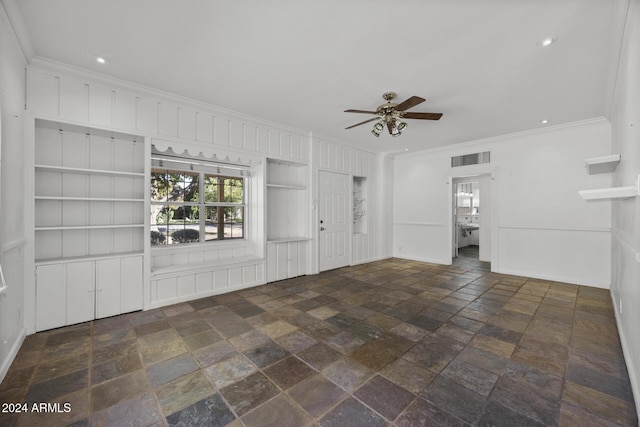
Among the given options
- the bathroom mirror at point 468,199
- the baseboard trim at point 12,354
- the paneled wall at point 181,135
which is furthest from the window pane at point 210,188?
the bathroom mirror at point 468,199

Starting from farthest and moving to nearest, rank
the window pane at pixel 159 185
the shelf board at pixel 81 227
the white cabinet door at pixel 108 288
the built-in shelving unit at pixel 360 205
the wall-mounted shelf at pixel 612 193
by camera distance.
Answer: the built-in shelving unit at pixel 360 205 < the window pane at pixel 159 185 < the white cabinet door at pixel 108 288 < the shelf board at pixel 81 227 < the wall-mounted shelf at pixel 612 193

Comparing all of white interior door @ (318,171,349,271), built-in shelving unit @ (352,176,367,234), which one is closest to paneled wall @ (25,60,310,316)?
white interior door @ (318,171,349,271)

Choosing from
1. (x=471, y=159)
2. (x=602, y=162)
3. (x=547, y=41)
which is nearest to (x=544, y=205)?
(x=471, y=159)

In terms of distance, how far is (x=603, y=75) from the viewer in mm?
2965

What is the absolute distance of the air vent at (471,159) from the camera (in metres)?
5.57

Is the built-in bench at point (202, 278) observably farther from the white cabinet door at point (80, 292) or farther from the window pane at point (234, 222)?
the white cabinet door at point (80, 292)

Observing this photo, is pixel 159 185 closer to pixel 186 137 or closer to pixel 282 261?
pixel 186 137

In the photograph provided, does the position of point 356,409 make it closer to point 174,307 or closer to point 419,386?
point 419,386

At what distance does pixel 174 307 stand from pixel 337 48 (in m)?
3.69

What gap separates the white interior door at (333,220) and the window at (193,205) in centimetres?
164

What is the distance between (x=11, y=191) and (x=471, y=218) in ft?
35.8

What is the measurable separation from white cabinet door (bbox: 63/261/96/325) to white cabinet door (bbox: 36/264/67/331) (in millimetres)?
40

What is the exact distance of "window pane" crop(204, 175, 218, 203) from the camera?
14.3ft

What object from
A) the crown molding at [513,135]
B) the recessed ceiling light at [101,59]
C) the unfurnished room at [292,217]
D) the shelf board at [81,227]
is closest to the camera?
the unfurnished room at [292,217]
